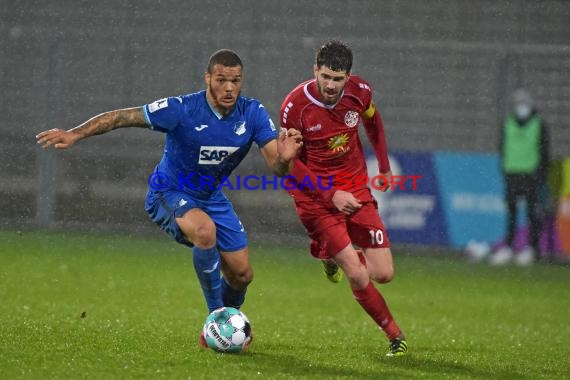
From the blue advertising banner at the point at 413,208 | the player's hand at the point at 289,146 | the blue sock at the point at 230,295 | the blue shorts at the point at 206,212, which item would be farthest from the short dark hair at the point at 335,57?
the blue advertising banner at the point at 413,208

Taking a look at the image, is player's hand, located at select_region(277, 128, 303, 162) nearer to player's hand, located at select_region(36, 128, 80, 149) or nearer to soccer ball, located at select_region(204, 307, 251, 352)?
soccer ball, located at select_region(204, 307, 251, 352)

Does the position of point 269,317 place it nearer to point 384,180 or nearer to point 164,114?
point 384,180

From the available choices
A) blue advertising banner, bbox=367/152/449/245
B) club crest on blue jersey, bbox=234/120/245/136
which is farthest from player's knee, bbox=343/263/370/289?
blue advertising banner, bbox=367/152/449/245

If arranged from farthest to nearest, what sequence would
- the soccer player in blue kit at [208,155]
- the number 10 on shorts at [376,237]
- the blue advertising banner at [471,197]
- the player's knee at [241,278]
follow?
the blue advertising banner at [471,197], the number 10 on shorts at [376,237], the player's knee at [241,278], the soccer player in blue kit at [208,155]

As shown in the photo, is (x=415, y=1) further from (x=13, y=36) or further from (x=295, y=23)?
(x=13, y=36)

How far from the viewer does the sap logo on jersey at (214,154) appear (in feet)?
22.0

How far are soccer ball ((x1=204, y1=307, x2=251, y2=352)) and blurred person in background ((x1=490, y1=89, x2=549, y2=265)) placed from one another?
6752mm

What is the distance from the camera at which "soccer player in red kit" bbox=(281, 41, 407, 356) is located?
22.4 feet

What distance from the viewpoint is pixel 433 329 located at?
838 cm

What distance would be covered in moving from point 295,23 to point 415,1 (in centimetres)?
160

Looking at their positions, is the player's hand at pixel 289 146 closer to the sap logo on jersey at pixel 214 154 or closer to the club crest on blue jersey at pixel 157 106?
the sap logo on jersey at pixel 214 154

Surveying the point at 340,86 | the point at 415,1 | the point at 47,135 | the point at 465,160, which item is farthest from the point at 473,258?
→ the point at 47,135

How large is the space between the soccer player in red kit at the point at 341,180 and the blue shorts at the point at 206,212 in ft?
1.66

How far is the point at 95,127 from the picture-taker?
637cm
